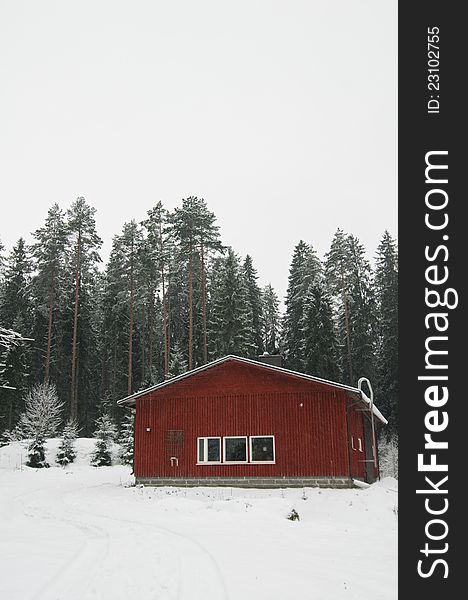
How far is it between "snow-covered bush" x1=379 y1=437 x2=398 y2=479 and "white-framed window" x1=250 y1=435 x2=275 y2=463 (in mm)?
14426

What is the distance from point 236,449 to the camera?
70.4 feet

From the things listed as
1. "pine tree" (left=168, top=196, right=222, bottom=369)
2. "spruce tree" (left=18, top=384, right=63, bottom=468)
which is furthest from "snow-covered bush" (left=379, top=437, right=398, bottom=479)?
"spruce tree" (left=18, top=384, right=63, bottom=468)

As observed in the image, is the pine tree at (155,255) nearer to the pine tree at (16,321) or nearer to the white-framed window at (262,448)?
the pine tree at (16,321)

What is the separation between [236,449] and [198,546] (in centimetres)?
1148

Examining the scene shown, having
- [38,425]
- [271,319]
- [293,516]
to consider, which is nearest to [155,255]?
[38,425]

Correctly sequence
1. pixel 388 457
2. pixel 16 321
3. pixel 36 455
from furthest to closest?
1. pixel 16 321
2. pixel 388 457
3. pixel 36 455

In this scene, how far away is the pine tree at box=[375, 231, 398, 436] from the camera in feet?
133

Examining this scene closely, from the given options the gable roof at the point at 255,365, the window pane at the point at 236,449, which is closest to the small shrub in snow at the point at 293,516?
the gable roof at the point at 255,365

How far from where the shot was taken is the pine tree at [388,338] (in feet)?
133

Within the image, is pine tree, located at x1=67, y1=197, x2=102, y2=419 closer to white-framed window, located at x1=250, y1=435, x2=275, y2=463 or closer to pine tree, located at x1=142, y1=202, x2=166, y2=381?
pine tree, located at x1=142, y1=202, x2=166, y2=381

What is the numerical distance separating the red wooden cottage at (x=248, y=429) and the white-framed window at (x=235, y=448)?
0.04m

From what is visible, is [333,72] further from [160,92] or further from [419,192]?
[160,92]

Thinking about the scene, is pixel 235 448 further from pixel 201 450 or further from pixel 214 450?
pixel 201 450

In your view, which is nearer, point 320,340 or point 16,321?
point 320,340
